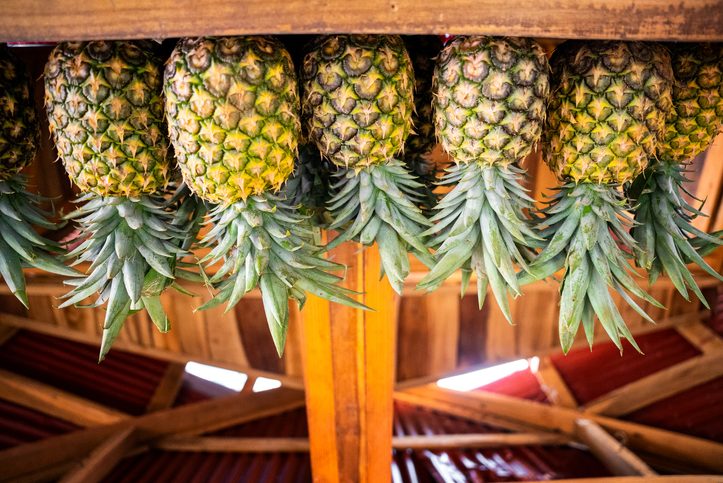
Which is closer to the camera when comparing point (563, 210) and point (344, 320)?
point (563, 210)

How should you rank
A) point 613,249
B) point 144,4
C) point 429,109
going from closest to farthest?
point 144,4 → point 613,249 → point 429,109

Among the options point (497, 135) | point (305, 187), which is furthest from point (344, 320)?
point (497, 135)

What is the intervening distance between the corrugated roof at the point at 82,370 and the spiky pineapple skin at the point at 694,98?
398cm

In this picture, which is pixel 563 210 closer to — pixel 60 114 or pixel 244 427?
pixel 60 114

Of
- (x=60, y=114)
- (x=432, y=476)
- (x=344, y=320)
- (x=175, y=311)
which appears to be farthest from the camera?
(x=432, y=476)

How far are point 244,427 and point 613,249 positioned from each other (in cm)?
363

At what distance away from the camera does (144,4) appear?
99 centimetres

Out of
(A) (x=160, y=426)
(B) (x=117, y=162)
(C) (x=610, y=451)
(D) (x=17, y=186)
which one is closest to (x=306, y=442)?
(A) (x=160, y=426)

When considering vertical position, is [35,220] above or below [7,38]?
below

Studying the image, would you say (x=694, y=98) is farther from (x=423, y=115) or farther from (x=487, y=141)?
(x=423, y=115)

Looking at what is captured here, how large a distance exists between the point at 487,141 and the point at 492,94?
0.11 meters

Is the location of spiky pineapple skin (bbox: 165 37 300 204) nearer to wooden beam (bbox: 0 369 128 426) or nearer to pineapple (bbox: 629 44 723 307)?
pineapple (bbox: 629 44 723 307)

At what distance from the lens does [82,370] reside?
409 cm

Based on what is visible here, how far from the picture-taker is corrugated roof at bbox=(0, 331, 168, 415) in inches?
153
